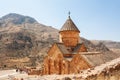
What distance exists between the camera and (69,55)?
21109mm

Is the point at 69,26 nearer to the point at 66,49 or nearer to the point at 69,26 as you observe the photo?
the point at 69,26

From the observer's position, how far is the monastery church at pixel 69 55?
17.9 meters

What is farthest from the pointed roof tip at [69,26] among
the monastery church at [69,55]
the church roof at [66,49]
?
the church roof at [66,49]

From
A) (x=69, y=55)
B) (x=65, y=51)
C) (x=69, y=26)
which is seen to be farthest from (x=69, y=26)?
(x=69, y=55)

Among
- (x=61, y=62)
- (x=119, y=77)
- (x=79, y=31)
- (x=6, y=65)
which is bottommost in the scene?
(x=6, y=65)

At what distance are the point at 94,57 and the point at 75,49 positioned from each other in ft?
14.9

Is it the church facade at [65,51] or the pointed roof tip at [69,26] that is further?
the pointed roof tip at [69,26]

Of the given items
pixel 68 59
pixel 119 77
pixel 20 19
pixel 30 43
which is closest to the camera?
pixel 119 77

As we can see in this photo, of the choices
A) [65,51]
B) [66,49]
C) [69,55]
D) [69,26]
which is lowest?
[69,55]

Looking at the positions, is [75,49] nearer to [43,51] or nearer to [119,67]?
[119,67]

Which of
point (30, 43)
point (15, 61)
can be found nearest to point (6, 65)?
point (15, 61)

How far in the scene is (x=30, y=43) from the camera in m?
82.5

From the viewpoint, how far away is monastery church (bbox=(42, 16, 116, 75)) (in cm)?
1794

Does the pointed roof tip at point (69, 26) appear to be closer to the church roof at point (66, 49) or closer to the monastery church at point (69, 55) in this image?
the monastery church at point (69, 55)
